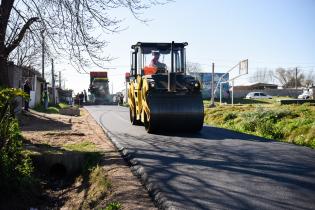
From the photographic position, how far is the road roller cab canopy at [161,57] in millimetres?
14633

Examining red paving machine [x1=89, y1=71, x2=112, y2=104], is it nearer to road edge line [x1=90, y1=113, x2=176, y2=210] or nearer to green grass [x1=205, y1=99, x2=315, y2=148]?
green grass [x1=205, y1=99, x2=315, y2=148]

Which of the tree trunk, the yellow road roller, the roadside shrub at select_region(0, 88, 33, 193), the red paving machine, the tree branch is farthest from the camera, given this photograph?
the red paving machine

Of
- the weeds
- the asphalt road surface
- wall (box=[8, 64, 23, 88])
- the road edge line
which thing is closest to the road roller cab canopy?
the weeds

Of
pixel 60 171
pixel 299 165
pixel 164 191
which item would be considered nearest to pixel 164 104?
pixel 60 171

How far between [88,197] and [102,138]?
560 centimetres

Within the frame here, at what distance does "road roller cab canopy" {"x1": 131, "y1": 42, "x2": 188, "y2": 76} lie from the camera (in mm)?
14633

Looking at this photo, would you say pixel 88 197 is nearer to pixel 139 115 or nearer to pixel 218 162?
pixel 218 162

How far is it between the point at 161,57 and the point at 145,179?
8694 mm

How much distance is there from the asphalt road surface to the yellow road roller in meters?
1.47

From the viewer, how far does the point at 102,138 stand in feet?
40.2

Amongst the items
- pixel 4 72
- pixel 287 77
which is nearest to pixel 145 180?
pixel 4 72

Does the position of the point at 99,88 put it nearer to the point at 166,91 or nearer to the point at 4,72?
the point at 166,91

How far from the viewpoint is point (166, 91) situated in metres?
12.8

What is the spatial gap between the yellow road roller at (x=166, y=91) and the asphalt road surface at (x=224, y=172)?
1467 millimetres
